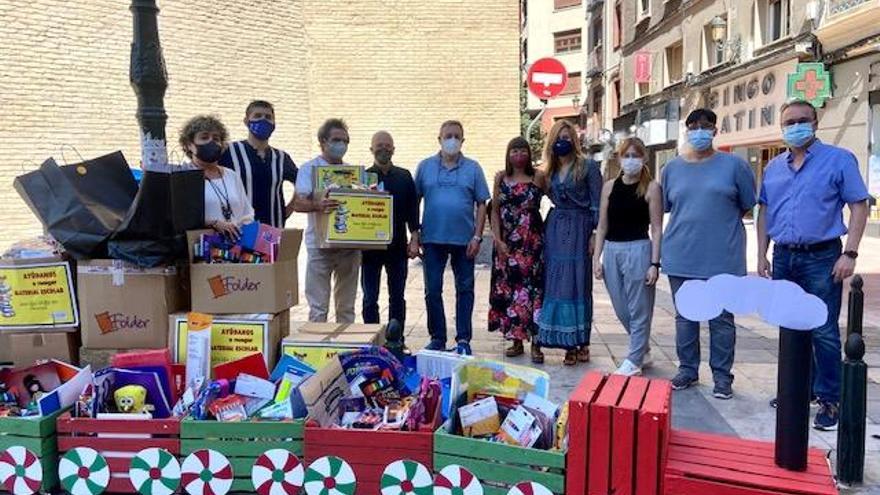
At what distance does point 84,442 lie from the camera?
3244mm

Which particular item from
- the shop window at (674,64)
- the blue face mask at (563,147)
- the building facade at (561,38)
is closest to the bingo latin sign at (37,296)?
the blue face mask at (563,147)

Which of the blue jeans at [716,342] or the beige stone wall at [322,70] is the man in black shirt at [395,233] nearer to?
the blue jeans at [716,342]

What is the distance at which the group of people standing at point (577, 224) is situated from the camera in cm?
415

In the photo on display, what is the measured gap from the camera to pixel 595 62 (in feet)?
128

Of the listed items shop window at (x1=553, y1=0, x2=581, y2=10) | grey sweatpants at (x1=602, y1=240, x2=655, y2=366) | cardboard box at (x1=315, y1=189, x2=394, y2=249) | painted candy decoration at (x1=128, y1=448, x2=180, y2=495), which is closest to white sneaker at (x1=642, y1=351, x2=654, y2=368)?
grey sweatpants at (x1=602, y1=240, x2=655, y2=366)

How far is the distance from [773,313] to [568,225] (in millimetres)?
2633

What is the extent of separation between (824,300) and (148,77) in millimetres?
4249

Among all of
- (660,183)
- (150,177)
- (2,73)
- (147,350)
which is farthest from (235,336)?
(2,73)

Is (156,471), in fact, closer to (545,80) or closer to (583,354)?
(583,354)

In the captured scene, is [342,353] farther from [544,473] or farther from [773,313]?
[773,313]

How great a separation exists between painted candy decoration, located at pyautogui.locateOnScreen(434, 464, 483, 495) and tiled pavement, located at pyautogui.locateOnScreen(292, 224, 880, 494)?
1868 millimetres

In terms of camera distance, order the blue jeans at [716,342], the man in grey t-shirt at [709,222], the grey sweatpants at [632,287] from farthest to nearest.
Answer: the grey sweatpants at [632,287] < the blue jeans at [716,342] < the man in grey t-shirt at [709,222]

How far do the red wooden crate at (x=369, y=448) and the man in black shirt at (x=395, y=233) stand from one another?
2551 mm

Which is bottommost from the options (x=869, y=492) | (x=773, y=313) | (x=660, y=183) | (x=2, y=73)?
(x=869, y=492)
